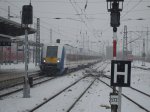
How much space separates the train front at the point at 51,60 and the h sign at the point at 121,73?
883 inches

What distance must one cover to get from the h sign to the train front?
2243cm

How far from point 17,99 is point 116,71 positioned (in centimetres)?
785

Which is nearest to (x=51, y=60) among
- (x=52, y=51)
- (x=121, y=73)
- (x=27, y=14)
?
(x=52, y=51)

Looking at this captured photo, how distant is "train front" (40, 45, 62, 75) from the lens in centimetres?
3030

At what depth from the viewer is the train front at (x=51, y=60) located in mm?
30297

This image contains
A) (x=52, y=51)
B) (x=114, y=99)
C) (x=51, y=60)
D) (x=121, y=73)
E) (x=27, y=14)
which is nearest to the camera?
(x=121, y=73)

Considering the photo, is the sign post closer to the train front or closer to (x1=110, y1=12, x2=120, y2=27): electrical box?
(x1=110, y1=12, x2=120, y2=27): electrical box

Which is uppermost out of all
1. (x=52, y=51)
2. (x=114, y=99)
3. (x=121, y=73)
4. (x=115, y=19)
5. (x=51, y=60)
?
(x=115, y=19)

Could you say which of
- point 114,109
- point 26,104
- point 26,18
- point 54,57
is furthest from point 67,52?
point 114,109

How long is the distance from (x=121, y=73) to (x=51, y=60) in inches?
900

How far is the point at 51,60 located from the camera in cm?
3050

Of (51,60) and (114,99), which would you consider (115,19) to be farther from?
(51,60)

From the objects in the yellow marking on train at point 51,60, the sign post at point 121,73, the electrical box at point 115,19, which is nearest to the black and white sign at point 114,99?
the sign post at point 121,73

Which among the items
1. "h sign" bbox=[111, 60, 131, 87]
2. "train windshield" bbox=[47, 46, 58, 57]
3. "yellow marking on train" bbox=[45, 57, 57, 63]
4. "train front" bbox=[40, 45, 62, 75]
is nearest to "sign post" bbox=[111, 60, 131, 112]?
"h sign" bbox=[111, 60, 131, 87]
